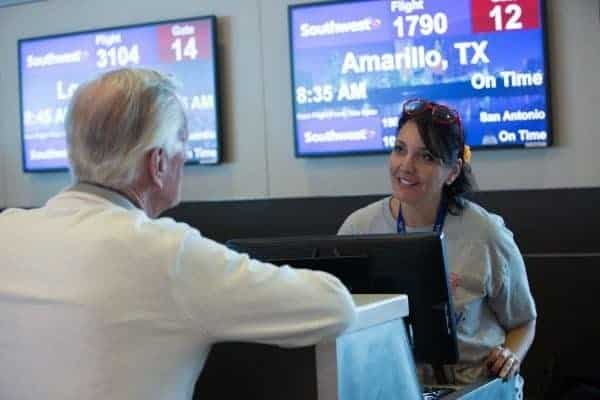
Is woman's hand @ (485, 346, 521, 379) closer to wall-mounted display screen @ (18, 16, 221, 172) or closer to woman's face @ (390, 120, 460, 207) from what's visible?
woman's face @ (390, 120, 460, 207)

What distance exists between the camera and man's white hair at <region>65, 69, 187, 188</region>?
1.40 metres

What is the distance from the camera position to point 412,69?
4.99 meters

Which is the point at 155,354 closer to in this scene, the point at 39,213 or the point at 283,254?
the point at 39,213

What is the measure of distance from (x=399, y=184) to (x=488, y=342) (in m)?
0.47

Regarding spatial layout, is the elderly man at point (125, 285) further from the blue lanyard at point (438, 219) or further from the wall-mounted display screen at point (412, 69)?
the wall-mounted display screen at point (412, 69)

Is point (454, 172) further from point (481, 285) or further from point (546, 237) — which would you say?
point (546, 237)

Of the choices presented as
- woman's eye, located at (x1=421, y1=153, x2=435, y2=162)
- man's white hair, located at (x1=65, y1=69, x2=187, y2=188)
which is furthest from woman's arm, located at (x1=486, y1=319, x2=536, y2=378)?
man's white hair, located at (x1=65, y1=69, x2=187, y2=188)

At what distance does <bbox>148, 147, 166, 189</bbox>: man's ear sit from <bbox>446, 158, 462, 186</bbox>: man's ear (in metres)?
1.29

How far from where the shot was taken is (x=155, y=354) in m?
1.35

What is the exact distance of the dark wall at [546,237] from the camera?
430 cm

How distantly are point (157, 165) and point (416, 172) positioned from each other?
1.24m

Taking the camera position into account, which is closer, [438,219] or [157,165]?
[157,165]

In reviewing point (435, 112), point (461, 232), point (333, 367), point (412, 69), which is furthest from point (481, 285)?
point (412, 69)

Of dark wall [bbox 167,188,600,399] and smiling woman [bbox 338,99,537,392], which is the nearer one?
smiling woman [bbox 338,99,537,392]
